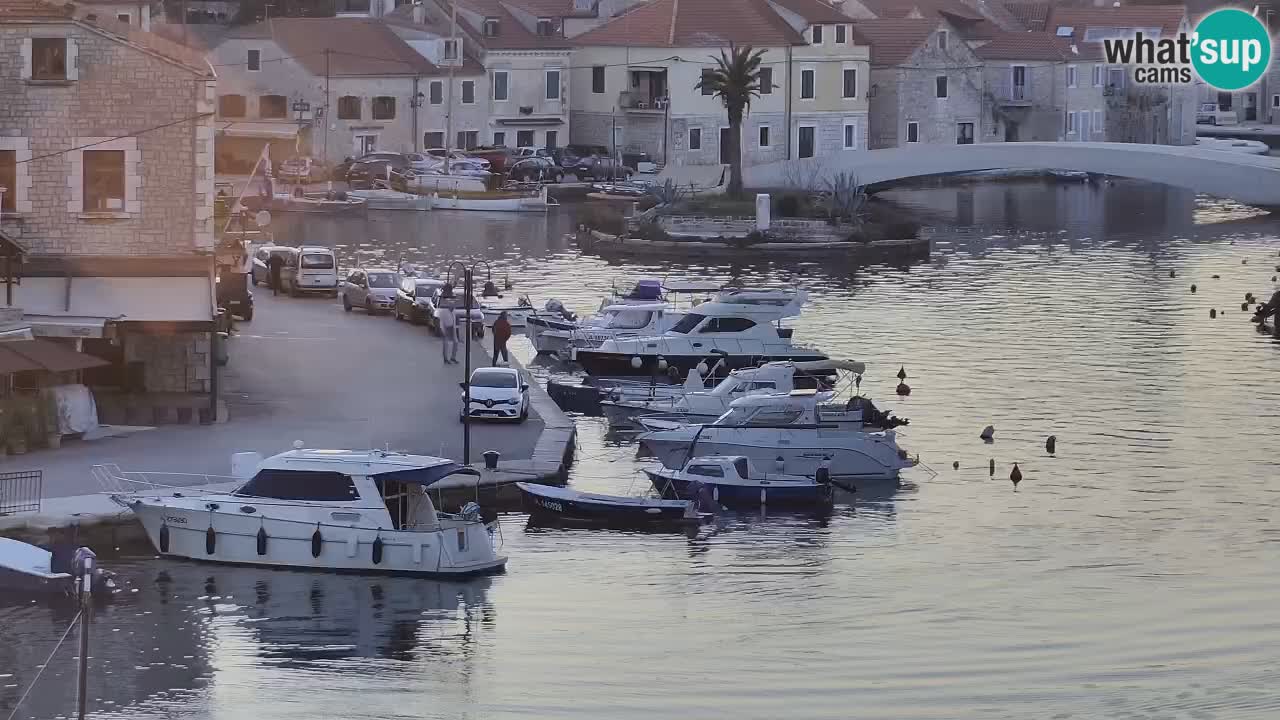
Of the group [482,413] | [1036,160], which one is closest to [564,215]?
[1036,160]

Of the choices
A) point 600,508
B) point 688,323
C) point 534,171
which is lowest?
point 600,508

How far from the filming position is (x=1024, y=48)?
479 ft

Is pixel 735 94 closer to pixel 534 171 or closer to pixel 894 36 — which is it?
pixel 534 171

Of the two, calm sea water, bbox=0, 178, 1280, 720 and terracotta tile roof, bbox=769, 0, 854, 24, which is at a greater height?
terracotta tile roof, bbox=769, 0, 854, 24

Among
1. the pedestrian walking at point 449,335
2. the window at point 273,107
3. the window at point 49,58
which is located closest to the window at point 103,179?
the window at point 49,58

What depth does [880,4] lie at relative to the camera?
156 metres

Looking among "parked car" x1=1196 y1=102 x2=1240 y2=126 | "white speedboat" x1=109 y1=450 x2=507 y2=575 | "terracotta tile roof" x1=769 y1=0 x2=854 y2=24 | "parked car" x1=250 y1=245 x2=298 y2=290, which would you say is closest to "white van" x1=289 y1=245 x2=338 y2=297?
"parked car" x1=250 y1=245 x2=298 y2=290

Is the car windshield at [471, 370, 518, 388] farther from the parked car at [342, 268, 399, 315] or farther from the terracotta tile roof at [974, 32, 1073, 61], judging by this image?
the terracotta tile roof at [974, 32, 1073, 61]

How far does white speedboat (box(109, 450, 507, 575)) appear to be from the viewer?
38281 mm

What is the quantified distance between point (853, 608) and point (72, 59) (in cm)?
2090

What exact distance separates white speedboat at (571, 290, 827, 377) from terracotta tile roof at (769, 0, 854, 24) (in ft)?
225

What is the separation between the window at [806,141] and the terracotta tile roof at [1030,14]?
35.1 meters

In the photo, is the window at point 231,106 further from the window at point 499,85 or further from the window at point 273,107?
the window at point 499,85
